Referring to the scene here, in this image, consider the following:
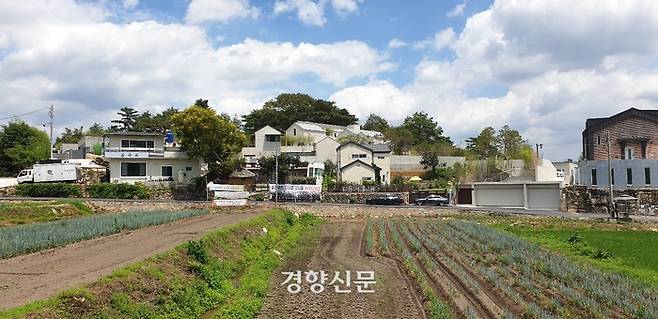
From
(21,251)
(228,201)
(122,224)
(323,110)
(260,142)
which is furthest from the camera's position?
(323,110)

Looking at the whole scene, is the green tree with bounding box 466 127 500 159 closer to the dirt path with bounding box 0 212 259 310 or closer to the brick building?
the brick building

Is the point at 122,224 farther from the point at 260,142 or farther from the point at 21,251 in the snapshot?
the point at 260,142

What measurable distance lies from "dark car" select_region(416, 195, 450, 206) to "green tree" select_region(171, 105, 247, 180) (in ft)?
56.7

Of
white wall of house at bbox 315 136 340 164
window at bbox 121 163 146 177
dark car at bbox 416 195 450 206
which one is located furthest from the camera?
white wall of house at bbox 315 136 340 164

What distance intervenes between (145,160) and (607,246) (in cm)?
3960

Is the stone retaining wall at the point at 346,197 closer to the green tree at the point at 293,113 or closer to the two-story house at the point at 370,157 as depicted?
the two-story house at the point at 370,157

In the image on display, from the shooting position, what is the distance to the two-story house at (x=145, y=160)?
1984 inches

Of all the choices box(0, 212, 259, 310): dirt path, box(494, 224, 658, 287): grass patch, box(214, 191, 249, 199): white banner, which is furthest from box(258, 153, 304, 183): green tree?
box(0, 212, 259, 310): dirt path

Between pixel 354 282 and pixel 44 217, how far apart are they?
2327 centimetres

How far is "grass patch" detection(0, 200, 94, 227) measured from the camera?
2969 centimetres

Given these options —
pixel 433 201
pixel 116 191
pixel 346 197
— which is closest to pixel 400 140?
pixel 346 197

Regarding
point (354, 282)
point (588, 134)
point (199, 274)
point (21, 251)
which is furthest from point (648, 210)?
point (21, 251)

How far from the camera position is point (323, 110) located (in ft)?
313

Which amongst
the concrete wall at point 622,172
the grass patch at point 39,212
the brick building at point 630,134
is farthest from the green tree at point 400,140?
the grass patch at point 39,212
